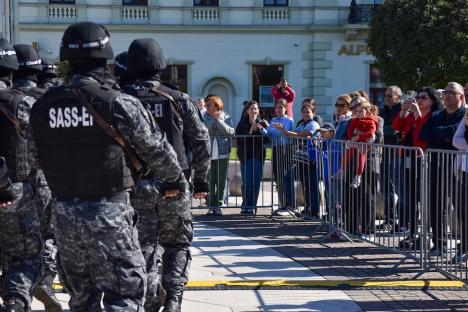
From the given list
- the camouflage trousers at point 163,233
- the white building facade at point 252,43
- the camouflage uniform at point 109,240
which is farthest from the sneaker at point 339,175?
the white building facade at point 252,43

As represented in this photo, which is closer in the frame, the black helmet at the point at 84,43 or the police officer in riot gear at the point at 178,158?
the black helmet at the point at 84,43

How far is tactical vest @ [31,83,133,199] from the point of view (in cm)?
471

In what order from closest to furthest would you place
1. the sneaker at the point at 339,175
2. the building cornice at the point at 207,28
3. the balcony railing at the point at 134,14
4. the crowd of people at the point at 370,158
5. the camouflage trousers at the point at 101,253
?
the camouflage trousers at the point at 101,253 < the crowd of people at the point at 370,158 < the sneaker at the point at 339,175 < the building cornice at the point at 207,28 < the balcony railing at the point at 134,14

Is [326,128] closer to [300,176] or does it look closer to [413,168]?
[300,176]

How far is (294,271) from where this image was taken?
326 inches

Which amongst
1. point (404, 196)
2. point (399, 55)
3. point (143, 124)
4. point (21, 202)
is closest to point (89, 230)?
point (143, 124)

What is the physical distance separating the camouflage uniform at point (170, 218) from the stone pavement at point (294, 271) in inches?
28.3

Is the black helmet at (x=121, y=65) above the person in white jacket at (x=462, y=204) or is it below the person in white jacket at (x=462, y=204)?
above

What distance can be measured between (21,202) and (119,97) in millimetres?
1639

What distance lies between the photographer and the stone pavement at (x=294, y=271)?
6945mm

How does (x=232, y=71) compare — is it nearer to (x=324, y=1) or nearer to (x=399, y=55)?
(x=324, y=1)

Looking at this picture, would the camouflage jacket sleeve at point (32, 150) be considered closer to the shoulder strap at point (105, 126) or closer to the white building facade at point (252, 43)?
A: the shoulder strap at point (105, 126)

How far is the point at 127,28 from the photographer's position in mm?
31031

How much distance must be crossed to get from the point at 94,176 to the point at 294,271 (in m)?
3.92
